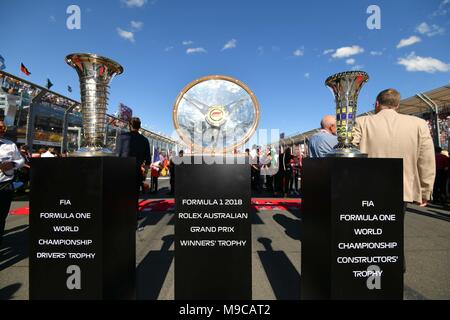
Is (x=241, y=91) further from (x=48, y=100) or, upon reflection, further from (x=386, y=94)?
(x=48, y=100)

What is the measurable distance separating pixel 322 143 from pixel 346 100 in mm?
1231

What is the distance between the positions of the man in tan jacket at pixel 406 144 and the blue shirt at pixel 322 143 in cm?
69

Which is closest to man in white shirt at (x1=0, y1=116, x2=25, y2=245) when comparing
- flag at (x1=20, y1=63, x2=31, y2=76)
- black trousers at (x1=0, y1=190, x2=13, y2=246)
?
black trousers at (x1=0, y1=190, x2=13, y2=246)

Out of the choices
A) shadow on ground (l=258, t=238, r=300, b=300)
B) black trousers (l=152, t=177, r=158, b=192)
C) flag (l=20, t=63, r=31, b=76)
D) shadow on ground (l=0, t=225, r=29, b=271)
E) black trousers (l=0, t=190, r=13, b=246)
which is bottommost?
shadow on ground (l=258, t=238, r=300, b=300)

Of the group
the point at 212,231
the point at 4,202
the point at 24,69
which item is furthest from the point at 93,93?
the point at 24,69

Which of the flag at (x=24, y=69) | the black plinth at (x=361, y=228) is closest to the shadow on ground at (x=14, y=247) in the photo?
the black plinth at (x=361, y=228)

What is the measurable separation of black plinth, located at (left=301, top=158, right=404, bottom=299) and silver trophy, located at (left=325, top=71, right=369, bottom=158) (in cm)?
28

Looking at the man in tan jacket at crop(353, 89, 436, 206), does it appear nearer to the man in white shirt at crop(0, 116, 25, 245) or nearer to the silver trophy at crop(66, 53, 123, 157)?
the silver trophy at crop(66, 53, 123, 157)

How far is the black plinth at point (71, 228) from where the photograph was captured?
61.2 inches

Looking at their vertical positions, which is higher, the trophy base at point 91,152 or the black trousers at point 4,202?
the trophy base at point 91,152

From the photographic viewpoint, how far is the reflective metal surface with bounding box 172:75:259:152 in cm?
207

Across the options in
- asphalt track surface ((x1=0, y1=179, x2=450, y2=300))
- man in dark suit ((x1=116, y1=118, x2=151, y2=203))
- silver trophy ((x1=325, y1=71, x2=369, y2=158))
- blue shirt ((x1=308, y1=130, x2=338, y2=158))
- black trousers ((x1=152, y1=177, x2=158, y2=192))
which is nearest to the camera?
silver trophy ((x1=325, y1=71, x2=369, y2=158))

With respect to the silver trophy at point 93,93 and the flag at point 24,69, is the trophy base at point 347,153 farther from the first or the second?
the flag at point 24,69
